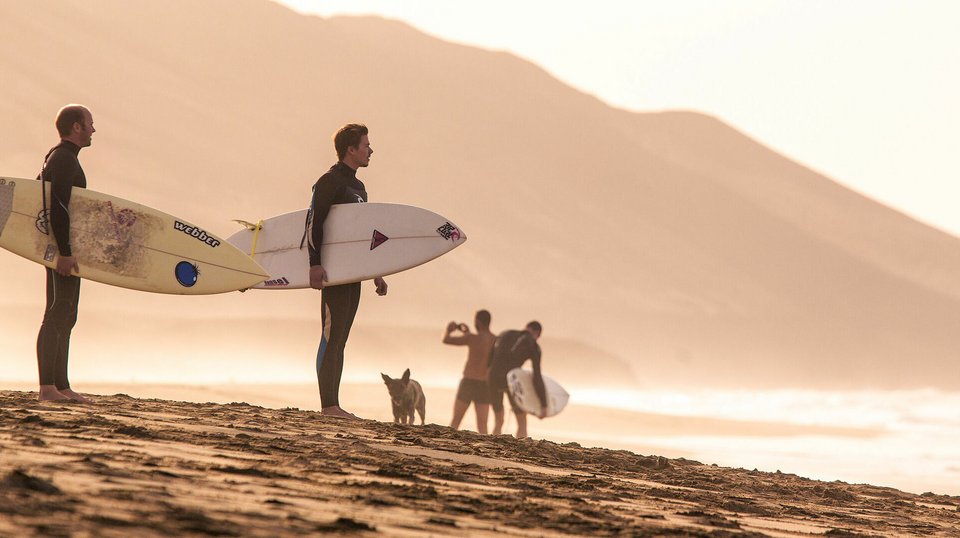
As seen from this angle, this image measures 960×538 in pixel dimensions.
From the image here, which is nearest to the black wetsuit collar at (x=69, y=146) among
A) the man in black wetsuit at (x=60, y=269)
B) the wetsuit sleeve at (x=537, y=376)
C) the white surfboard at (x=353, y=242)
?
the man in black wetsuit at (x=60, y=269)

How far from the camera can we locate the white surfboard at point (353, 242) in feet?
27.8

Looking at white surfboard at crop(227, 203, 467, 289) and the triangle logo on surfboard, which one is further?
the triangle logo on surfboard

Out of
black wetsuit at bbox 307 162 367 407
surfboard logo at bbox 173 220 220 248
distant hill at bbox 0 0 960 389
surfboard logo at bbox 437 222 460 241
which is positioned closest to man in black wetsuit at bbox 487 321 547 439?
surfboard logo at bbox 437 222 460 241

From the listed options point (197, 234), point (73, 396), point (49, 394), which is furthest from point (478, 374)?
point (49, 394)

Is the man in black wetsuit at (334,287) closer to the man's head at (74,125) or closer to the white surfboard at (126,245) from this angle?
the white surfboard at (126,245)

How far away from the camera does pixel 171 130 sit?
100 meters

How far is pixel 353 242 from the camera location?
28.3 feet

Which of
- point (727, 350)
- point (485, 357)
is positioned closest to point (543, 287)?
point (727, 350)

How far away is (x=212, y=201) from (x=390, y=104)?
1242 inches

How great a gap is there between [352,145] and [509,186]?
331ft

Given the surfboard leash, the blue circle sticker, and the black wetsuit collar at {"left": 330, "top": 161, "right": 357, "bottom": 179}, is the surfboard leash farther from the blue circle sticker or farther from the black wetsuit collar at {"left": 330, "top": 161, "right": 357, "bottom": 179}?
the black wetsuit collar at {"left": 330, "top": 161, "right": 357, "bottom": 179}

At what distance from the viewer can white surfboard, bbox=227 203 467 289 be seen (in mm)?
8461

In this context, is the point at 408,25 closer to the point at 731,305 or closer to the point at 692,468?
the point at 731,305

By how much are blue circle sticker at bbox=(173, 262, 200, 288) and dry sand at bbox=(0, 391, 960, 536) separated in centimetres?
85
